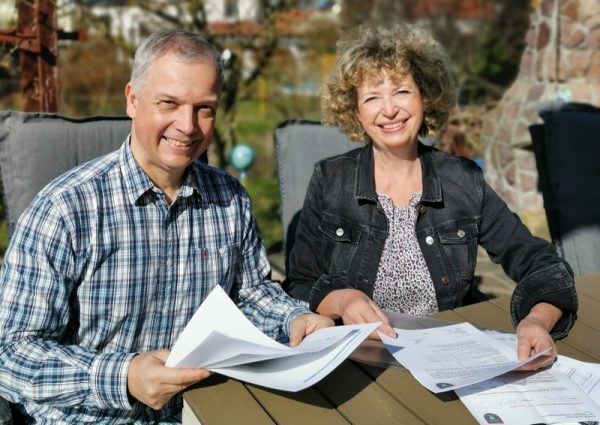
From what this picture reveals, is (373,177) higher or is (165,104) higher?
(165,104)

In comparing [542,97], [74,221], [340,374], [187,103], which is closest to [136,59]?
[187,103]

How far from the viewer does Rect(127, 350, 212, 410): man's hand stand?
1419mm

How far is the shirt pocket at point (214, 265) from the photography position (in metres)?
1.85

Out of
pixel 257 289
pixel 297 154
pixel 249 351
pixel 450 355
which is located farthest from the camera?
pixel 297 154

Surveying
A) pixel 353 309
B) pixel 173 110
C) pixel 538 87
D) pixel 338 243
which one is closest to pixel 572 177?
pixel 338 243

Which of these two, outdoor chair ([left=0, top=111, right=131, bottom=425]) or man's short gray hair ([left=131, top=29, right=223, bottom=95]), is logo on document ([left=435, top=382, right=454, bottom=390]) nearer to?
man's short gray hair ([left=131, top=29, right=223, bottom=95])

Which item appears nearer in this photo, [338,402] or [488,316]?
[338,402]

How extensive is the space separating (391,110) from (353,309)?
70 cm

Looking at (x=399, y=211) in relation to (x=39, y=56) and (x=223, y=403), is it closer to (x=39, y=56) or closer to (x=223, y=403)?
(x=223, y=403)


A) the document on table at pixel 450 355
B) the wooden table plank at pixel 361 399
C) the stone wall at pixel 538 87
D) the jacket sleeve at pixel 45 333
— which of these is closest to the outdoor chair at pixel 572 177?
the document on table at pixel 450 355

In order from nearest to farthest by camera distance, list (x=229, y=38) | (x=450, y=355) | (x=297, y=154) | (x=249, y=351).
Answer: (x=249, y=351) → (x=450, y=355) → (x=297, y=154) → (x=229, y=38)

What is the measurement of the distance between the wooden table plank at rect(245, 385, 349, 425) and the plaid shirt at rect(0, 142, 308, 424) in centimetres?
33

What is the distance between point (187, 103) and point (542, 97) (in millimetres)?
4849

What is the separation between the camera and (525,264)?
6.68 ft
